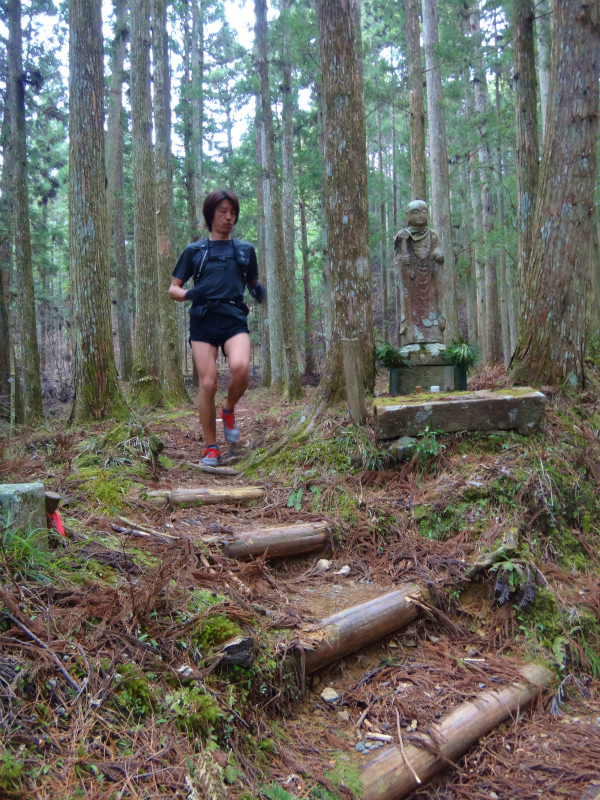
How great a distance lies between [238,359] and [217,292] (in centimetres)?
64

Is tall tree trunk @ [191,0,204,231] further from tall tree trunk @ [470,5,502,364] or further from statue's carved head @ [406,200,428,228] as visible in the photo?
statue's carved head @ [406,200,428,228]

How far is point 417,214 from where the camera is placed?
664 cm

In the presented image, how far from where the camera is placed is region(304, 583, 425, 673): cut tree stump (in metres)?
2.51

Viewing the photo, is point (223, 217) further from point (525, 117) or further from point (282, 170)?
point (282, 170)

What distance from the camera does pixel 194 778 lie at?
1.60m

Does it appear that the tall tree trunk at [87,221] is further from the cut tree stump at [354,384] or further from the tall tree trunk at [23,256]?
the tall tree trunk at [23,256]

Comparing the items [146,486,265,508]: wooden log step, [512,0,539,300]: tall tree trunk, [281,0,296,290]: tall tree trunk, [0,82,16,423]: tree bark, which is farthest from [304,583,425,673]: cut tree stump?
[281,0,296,290]: tall tree trunk

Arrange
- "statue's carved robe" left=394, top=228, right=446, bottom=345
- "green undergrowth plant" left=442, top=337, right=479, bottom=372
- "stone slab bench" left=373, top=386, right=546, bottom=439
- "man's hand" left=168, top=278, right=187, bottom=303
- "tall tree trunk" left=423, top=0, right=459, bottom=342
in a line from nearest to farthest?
"stone slab bench" left=373, top=386, right=546, bottom=439 → "man's hand" left=168, top=278, right=187, bottom=303 → "green undergrowth plant" left=442, top=337, right=479, bottom=372 → "statue's carved robe" left=394, top=228, right=446, bottom=345 → "tall tree trunk" left=423, top=0, right=459, bottom=342

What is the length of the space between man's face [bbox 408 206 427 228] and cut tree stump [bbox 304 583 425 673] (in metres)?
4.97

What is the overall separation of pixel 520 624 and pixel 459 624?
0.33 meters

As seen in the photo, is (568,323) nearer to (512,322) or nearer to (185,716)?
(185,716)

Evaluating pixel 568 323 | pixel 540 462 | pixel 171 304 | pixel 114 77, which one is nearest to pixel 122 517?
pixel 540 462

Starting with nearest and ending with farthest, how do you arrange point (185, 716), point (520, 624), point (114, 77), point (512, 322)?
1. point (185, 716)
2. point (520, 624)
3. point (114, 77)
4. point (512, 322)

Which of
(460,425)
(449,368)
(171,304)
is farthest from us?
(171,304)
